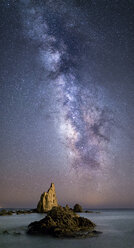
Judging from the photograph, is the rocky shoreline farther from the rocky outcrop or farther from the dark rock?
the dark rock

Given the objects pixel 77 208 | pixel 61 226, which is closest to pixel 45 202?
pixel 77 208

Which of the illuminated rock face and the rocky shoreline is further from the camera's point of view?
the illuminated rock face

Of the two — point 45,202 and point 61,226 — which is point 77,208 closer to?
point 45,202

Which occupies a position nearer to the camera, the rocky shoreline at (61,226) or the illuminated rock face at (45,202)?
the rocky shoreline at (61,226)

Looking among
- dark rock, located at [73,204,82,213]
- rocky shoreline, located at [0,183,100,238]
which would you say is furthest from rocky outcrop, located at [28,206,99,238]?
dark rock, located at [73,204,82,213]

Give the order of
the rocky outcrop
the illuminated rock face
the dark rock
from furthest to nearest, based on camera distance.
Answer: the dark rock, the illuminated rock face, the rocky outcrop

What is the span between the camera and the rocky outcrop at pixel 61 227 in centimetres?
2123

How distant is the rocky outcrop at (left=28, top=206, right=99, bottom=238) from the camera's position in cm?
2123

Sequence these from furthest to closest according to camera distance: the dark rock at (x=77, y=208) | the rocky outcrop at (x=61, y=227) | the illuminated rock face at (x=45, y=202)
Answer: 1. the dark rock at (x=77, y=208)
2. the illuminated rock face at (x=45, y=202)
3. the rocky outcrop at (x=61, y=227)

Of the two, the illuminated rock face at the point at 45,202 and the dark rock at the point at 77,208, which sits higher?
the illuminated rock face at the point at 45,202

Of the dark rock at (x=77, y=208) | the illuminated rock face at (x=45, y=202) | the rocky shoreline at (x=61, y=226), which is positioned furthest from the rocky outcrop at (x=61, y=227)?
the dark rock at (x=77, y=208)

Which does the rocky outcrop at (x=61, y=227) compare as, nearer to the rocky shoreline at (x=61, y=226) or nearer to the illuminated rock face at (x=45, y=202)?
the rocky shoreline at (x=61, y=226)

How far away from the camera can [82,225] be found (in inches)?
996

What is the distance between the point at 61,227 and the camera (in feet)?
74.2
